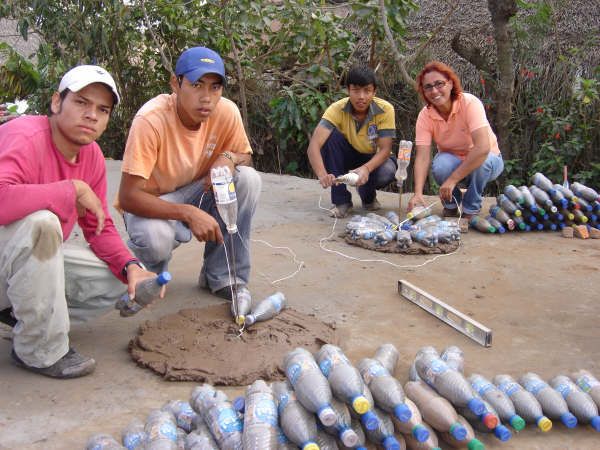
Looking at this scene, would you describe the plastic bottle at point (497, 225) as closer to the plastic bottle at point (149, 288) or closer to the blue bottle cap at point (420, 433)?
the plastic bottle at point (149, 288)

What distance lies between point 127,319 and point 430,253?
2247mm

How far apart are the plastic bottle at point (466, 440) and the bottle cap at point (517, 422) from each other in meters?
0.14

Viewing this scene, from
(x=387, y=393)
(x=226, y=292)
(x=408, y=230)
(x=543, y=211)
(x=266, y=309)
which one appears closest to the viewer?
(x=387, y=393)

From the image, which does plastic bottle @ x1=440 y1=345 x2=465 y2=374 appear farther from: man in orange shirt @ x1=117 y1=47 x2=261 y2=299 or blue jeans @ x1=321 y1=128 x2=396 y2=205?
blue jeans @ x1=321 y1=128 x2=396 y2=205

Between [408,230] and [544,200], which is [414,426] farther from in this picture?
[544,200]

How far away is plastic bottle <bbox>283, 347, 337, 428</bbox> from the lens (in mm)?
1836

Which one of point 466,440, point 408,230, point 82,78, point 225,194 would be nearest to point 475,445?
point 466,440

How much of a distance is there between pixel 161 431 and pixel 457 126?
386 centimetres

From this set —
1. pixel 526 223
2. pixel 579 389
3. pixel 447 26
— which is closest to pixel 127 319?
pixel 579 389

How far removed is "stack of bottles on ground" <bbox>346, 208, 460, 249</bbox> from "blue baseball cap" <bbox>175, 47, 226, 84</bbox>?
2.02m

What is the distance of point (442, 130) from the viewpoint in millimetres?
5137

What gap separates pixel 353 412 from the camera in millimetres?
1957

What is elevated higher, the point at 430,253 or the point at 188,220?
the point at 188,220

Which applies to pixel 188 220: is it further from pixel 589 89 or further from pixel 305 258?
pixel 589 89
